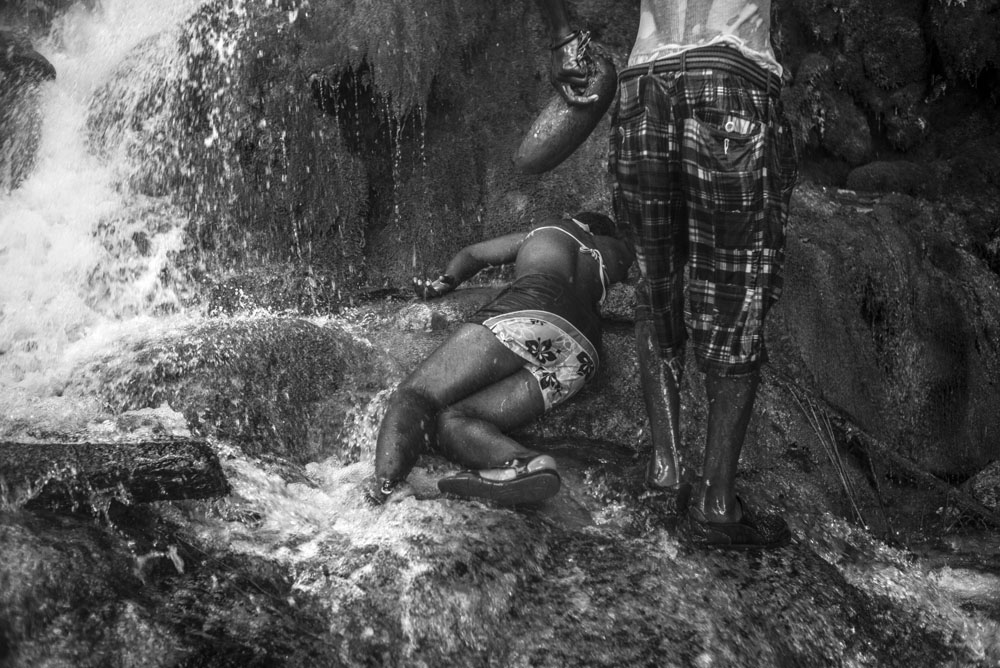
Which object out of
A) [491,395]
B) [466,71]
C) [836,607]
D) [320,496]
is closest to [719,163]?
[491,395]

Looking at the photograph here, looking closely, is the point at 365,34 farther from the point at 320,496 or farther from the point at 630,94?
the point at 320,496

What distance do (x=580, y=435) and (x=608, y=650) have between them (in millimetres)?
1559

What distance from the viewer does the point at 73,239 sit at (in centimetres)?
513

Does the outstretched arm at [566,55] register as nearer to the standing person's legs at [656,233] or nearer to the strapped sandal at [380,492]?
the standing person's legs at [656,233]

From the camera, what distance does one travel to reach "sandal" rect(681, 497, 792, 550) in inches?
133

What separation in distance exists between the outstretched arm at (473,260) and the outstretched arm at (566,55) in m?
0.87

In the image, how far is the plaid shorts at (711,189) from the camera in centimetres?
315

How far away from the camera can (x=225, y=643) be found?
2.61 m

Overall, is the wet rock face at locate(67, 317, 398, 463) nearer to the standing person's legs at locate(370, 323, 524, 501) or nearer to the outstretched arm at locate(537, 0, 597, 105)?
the standing person's legs at locate(370, 323, 524, 501)

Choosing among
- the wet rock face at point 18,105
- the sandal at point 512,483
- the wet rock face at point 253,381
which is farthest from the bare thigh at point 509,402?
the wet rock face at point 18,105

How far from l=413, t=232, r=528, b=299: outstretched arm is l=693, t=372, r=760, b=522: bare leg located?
1.59 meters

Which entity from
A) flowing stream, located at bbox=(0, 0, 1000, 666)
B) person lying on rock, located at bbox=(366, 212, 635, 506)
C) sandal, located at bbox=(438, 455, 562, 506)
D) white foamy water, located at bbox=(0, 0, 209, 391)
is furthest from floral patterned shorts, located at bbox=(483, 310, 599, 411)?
white foamy water, located at bbox=(0, 0, 209, 391)

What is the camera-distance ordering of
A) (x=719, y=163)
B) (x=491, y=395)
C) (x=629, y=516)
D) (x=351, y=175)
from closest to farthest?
(x=719, y=163)
(x=629, y=516)
(x=491, y=395)
(x=351, y=175)

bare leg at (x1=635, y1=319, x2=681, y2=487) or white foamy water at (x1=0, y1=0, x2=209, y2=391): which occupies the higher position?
white foamy water at (x1=0, y1=0, x2=209, y2=391)
